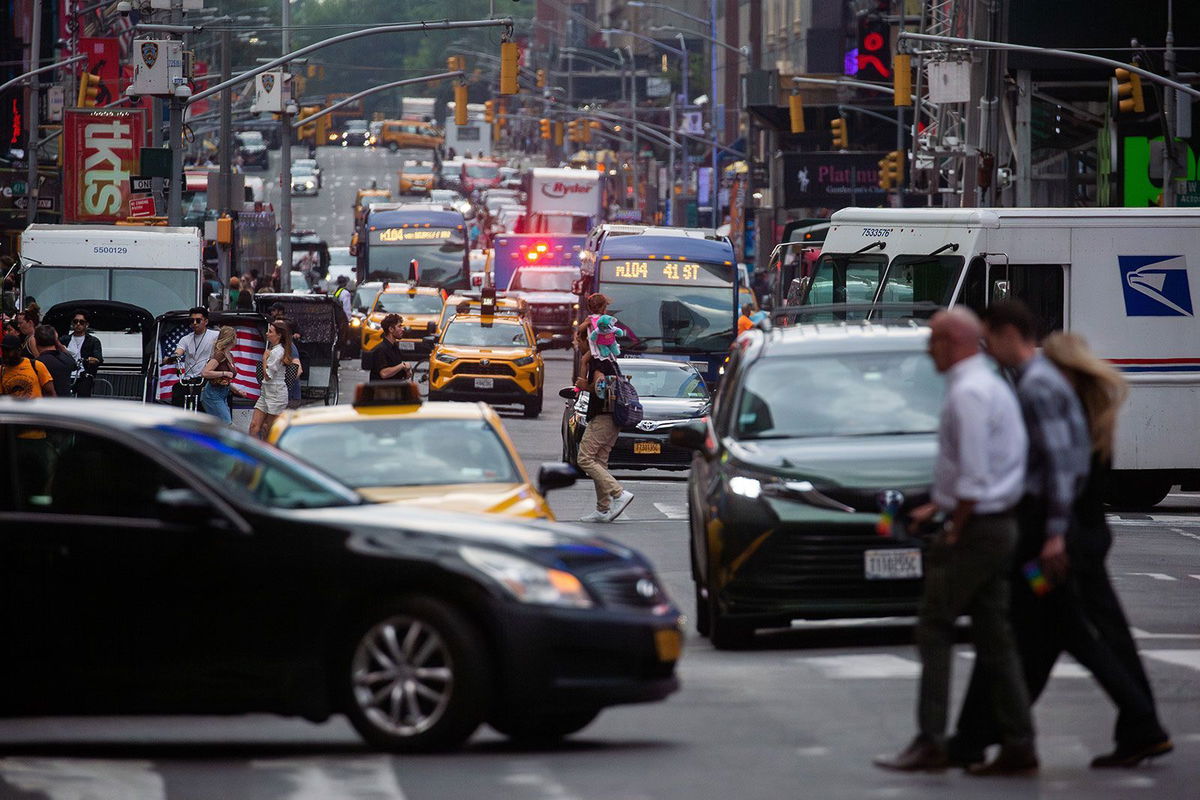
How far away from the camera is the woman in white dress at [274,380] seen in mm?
23062

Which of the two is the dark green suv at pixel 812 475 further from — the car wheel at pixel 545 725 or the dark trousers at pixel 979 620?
the dark trousers at pixel 979 620

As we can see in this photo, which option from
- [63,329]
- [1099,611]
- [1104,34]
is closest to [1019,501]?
[1099,611]

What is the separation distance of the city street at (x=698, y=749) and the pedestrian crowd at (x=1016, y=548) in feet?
0.60

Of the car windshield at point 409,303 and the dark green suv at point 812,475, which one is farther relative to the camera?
the car windshield at point 409,303

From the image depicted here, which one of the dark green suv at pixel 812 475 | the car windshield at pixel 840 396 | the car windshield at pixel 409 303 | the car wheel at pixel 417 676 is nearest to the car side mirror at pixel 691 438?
the dark green suv at pixel 812 475

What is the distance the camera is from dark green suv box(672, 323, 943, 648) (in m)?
11.4

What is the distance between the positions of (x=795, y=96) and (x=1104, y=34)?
9.38m

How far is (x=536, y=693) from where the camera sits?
8.48 meters

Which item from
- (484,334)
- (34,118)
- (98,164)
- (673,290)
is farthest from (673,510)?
(34,118)

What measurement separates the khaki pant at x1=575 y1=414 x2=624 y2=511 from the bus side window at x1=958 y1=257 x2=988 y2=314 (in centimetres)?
395

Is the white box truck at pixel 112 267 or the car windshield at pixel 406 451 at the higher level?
the white box truck at pixel 112 267

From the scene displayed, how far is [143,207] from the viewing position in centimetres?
3853

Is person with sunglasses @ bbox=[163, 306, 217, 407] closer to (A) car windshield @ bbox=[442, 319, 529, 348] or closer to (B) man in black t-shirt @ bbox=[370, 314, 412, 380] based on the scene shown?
(B) man in black t-shirt @ bbox=[370, 314, 412, 380]

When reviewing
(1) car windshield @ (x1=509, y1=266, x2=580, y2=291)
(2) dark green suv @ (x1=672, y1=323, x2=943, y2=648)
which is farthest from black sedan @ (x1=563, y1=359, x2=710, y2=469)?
(1) car windshield @ (x1=509, y1=266, x2=580, y2=291)
